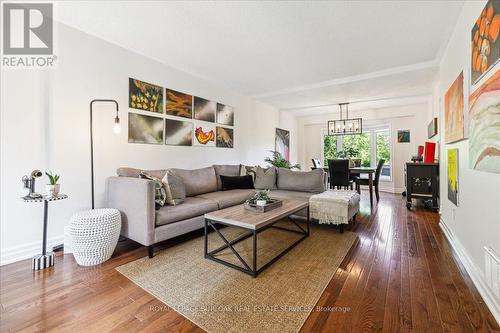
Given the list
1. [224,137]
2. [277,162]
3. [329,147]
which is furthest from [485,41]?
[329,147]

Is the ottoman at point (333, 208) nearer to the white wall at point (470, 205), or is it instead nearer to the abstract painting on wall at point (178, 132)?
the white wall at point (470, 205)

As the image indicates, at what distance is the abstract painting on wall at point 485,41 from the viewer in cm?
146

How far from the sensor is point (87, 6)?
2.23 metres

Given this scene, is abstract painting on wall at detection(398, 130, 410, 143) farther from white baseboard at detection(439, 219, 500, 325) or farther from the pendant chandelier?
white baseboard at detection(439, 219, 500, 325)

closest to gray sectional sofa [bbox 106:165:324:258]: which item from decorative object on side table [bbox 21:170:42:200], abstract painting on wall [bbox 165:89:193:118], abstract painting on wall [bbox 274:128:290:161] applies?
decorative object on side table [bbox 21:170:42:200]

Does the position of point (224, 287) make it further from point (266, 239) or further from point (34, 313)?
point (34, 313)

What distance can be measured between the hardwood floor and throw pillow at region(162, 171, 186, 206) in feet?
2.19

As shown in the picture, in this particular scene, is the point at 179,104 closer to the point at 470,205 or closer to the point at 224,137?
the point at 224,137

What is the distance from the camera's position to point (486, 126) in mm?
1551

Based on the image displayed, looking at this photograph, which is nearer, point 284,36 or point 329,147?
point 284,36

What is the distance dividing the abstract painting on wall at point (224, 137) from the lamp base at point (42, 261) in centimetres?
299

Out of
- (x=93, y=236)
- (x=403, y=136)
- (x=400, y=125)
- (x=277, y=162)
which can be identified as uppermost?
(x=400, y=125)

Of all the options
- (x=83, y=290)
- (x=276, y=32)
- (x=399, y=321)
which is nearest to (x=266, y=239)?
(x=399, y=321)

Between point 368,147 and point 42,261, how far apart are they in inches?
296
